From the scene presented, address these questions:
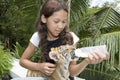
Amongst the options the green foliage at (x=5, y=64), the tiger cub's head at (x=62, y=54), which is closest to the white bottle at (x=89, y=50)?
the tiger cub's head at (x=62, y=54)

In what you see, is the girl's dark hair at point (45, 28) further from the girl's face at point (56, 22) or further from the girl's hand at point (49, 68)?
the girl's hand at point (49, 68)

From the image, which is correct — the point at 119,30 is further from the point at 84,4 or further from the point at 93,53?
the point at 93,53

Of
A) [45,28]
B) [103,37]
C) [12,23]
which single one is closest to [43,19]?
[45,28]

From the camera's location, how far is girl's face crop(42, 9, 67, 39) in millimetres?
2160

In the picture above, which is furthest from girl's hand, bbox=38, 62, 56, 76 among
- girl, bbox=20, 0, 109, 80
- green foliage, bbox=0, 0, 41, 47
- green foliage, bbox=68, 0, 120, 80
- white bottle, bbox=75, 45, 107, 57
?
green foliage, bbox=0, 0, 41, 47

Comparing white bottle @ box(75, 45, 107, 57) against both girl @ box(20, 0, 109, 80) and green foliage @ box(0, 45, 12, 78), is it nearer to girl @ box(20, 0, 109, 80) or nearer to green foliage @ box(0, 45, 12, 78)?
girl @ box(20, 0, 109, 80)

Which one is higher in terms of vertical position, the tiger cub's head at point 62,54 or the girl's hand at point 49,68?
the tiger cub's head at point 62,54

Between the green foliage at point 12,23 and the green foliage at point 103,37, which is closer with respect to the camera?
the green foliage at point 103,37

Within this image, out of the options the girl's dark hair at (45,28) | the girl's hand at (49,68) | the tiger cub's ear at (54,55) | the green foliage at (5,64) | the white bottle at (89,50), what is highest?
the girl's dark hair at (45,28)

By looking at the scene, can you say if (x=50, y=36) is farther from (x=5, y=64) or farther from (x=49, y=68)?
(x=5, y=64)

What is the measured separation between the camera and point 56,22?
7.13 feet

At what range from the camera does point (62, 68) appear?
2.01 metres

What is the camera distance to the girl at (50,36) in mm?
2122

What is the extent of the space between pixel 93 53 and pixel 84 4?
4168mm
